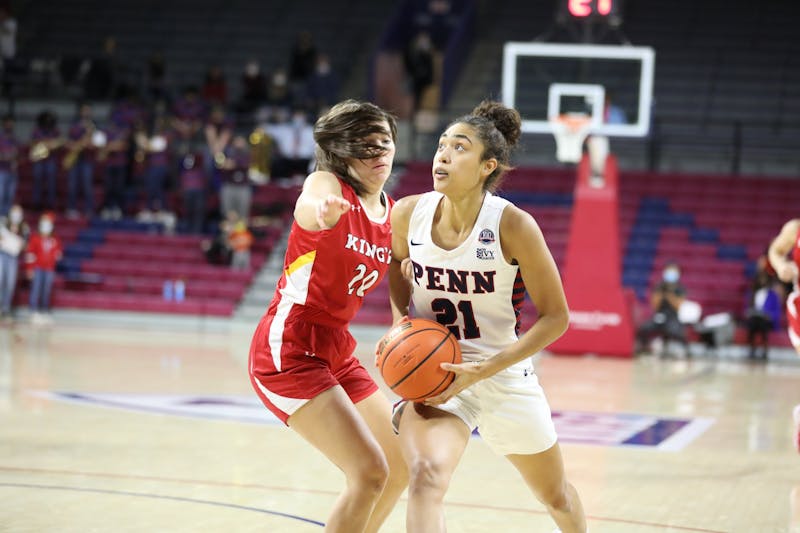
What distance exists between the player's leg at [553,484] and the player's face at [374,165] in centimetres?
118

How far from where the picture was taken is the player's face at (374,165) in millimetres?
4227

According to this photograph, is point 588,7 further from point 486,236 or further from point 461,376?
point 461,376

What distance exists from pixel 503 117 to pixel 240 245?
14.7 m

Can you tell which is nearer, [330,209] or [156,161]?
[330,209]

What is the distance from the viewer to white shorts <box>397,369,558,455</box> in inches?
166

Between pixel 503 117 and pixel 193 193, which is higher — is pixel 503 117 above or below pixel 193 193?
above

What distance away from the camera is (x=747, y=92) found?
70.3 feet

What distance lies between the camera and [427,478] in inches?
154

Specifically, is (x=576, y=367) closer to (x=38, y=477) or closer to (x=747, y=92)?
(x=38, y=477)

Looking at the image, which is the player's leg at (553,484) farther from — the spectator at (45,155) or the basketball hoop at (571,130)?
the spectator at (45,155)

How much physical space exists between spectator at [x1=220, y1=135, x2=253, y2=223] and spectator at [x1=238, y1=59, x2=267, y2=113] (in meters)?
2.35

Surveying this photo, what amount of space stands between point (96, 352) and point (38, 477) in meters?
7.29

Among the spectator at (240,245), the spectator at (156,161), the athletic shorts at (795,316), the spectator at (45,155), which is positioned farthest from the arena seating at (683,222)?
the athletic shorts at (795,316)

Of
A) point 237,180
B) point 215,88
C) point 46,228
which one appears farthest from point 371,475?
point 215,88
